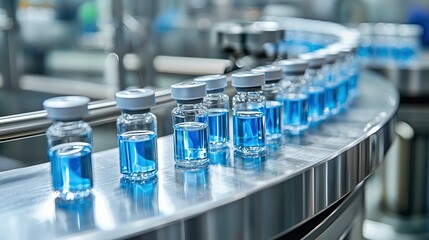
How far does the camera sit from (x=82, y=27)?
4.04m

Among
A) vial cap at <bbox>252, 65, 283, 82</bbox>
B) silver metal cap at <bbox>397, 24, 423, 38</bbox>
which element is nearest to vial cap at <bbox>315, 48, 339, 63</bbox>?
vial cap at <bbox>252, 65, 283, 82</bbox>

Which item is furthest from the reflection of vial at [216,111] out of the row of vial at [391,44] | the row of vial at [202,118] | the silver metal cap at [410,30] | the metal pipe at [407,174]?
the silver metal cap at [410,30]

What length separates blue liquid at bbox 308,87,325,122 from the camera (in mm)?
1109


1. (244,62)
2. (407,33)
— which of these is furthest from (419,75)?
(244,62)

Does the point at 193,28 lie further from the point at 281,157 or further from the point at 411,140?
the point at 281,157

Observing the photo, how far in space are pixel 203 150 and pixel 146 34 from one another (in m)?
2.38

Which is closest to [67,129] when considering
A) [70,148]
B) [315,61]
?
[70,148]

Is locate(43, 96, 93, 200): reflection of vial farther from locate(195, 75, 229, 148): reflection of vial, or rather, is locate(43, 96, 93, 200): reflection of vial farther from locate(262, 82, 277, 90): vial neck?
locate(262, 82, 277, 90): vial neck

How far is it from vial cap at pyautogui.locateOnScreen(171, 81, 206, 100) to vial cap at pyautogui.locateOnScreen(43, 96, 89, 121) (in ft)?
0.46

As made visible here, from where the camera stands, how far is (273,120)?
3.20 ft

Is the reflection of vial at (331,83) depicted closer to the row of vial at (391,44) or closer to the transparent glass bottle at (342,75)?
the transparent glass bottle at (342,75)

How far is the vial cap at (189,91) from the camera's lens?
782mm

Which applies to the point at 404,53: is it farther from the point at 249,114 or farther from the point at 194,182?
the point at 194,182

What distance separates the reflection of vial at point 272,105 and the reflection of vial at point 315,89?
134 millimetres
